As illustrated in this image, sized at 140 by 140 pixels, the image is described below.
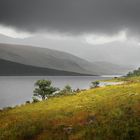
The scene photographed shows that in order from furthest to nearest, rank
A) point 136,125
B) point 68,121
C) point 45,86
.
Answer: point 45,86, point 68,121, point 136,125

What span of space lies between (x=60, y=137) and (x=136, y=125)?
23.6 ft

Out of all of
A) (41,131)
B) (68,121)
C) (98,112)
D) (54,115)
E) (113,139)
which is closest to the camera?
(113,139)

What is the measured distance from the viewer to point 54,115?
3694cm

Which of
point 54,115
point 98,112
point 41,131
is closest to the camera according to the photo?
point 41,131

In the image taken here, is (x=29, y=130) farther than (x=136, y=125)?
Yes

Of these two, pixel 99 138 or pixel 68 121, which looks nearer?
pixel 99 138

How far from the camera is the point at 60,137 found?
89.6 ft

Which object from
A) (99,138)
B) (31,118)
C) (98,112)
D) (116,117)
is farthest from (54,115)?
(99,138)

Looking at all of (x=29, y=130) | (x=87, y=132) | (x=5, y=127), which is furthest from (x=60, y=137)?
(x=5, y=127)

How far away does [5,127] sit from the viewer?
110 feet

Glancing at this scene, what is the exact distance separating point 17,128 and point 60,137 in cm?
667

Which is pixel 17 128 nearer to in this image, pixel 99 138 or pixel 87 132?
pixel 87 132

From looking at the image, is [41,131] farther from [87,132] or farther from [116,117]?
[116,117]

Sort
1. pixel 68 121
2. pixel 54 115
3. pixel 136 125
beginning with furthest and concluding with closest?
pixel 54 115 < pixel 68 121 < pixel 136 125
